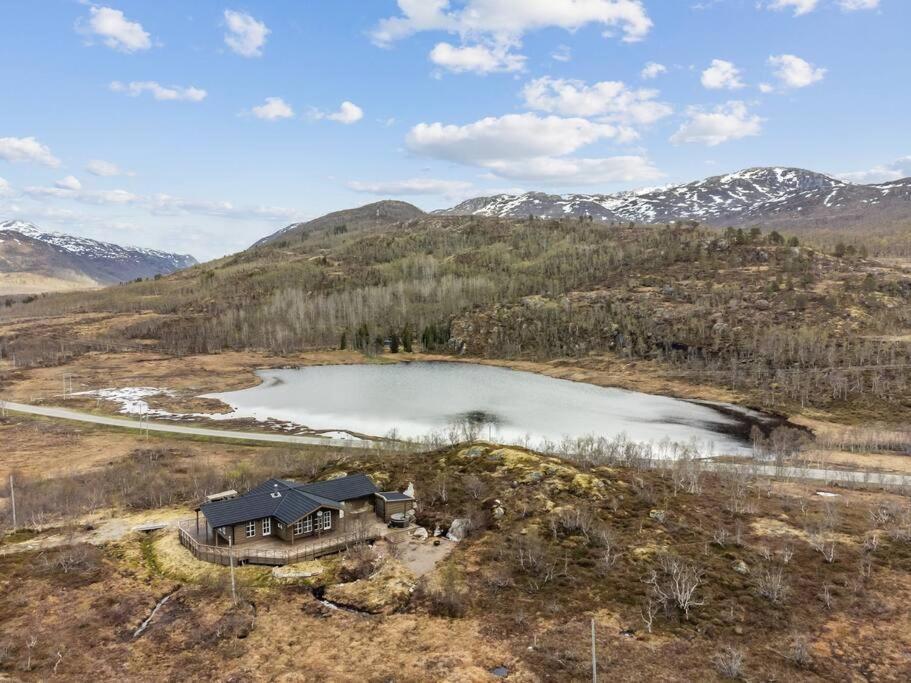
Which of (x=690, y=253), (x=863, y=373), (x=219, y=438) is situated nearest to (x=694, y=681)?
(x=219, y=438)

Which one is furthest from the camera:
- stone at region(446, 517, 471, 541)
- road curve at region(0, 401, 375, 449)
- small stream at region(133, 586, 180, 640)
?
road curve at region(0, 401, 375, 449)

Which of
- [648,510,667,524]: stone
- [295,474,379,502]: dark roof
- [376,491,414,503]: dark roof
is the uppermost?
[295,474,379,502]: dark roof

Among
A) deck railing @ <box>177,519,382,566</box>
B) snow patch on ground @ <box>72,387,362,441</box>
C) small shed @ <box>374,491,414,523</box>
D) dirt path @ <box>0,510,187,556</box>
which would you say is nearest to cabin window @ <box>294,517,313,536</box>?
deck railing @ <box>177,519,382,566</box>

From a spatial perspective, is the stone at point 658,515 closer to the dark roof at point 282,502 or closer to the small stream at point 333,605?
the dark roof at point 282,502

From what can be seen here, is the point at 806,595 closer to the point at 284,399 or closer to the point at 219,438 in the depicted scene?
the point at 219,438

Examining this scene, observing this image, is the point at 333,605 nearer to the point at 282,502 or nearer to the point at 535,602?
the point at 282,502

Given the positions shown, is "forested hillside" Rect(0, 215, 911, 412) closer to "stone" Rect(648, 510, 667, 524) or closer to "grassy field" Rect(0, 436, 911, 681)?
"stone" Rect(648, 510, 667, 524)
